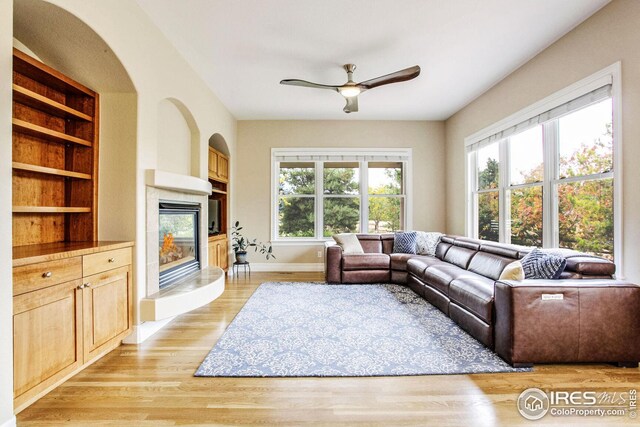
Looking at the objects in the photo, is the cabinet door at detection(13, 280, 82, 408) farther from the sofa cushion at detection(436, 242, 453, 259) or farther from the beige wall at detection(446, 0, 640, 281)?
the sofa cushion at detection(436, 242, 453, 259)

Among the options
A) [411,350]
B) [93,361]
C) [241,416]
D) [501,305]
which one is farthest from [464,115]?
[93,361]

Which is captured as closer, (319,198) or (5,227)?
(5,227)

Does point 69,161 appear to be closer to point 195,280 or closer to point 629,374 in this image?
point 195,280

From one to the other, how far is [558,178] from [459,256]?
1.48 meters

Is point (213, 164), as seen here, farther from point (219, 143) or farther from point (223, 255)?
point (223, 255)

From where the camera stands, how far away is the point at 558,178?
3221 millimetres

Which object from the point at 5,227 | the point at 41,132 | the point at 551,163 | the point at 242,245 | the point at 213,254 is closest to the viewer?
the point at 5,227

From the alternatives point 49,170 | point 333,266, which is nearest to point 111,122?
point 49,170

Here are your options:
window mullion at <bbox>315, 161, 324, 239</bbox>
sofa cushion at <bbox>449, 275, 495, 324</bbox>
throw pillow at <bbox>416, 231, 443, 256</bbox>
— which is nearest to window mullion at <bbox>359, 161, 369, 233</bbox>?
window mullion at <bbox>315, 161, 324, 239</bbox>

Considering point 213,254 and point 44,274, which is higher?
point 44,274

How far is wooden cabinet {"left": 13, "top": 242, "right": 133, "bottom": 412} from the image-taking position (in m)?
1.60

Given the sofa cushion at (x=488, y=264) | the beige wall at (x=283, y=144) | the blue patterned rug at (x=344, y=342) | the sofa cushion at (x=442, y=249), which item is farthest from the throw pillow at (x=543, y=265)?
the beige wall at (x=283, y=144)

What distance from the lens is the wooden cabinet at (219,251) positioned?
15.0 ft

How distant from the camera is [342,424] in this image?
160 centimetres
